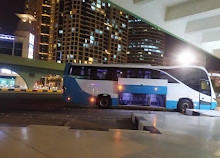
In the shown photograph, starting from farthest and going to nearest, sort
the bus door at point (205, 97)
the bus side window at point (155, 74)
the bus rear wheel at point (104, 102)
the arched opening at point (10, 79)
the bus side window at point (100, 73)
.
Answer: the arched opening at point (10, 79) < the bus side window at point (100, 73) < the bus rear wheel at point (104, 102) < the bus side window at point (155, 74) < the bus door at point (205, 97)

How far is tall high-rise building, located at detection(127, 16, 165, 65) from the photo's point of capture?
152 m

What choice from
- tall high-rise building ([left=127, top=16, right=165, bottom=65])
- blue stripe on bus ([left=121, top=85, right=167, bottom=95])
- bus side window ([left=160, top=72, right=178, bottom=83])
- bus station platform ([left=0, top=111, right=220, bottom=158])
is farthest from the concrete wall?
tall high-rise building ([left=127, top=16, right=165, bottom=65])

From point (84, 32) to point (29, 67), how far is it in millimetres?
80216

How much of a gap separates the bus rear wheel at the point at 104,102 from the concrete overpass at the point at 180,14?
6.35m

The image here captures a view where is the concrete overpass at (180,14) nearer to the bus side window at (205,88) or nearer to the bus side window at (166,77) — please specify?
the bus side window at (166,77)

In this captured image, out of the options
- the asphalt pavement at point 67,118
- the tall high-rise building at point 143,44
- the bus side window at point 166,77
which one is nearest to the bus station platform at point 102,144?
the asphalt pavement at point 67,118

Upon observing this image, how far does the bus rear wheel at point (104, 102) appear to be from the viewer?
1427cm

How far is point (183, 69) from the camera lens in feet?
45.6

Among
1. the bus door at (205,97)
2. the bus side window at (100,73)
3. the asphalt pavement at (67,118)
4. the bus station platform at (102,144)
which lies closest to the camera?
the bus station platform at (102,144)

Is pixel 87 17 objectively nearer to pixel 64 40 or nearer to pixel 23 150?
pixel 64 40

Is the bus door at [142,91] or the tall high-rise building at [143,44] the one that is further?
the tall high-rise building at [143,44]

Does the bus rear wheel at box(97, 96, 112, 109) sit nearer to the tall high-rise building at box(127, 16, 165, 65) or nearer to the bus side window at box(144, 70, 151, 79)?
the bus side window at box(144, 70, 151, 79)

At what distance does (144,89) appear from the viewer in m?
14.0

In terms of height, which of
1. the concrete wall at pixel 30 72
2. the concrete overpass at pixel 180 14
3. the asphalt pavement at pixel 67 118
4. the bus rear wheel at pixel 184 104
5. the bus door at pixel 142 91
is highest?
the concrete overpass at pixel 180 14
